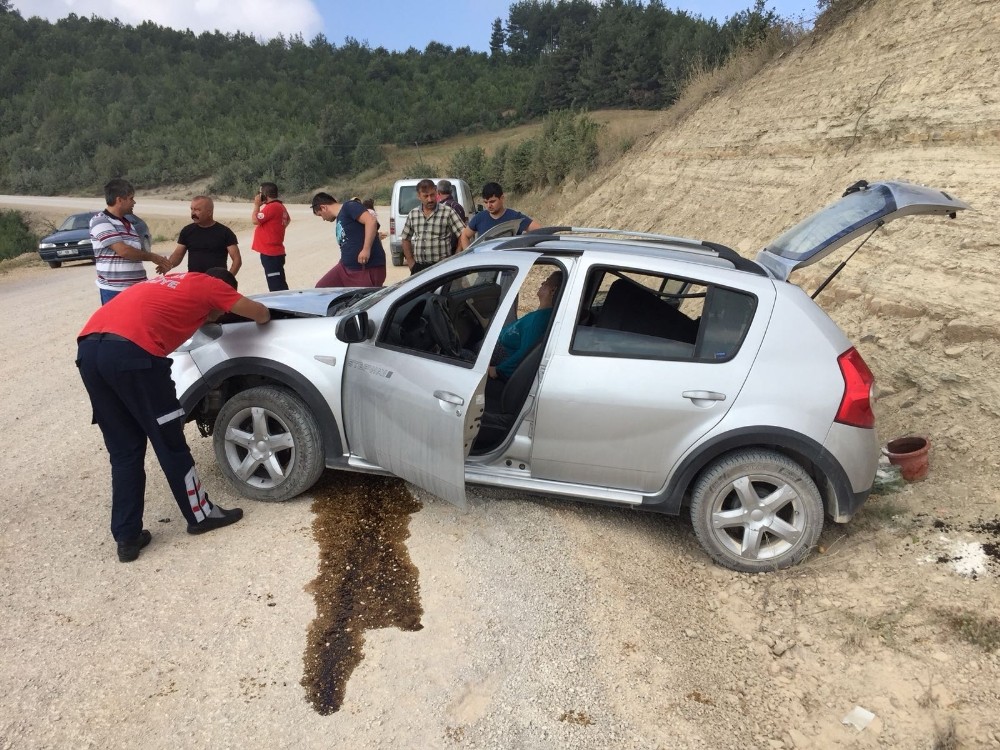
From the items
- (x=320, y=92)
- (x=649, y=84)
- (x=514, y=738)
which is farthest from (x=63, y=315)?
(x=320, y=92)

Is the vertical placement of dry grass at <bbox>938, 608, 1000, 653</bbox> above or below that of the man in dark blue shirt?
below

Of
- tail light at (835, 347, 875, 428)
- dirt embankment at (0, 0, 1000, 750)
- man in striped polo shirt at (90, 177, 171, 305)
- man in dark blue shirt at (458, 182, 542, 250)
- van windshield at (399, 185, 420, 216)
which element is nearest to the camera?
dirt embankment at (0, 0, 1000, 750)

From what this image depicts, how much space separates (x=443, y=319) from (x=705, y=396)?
170 centimetres

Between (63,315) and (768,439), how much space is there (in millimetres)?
10744

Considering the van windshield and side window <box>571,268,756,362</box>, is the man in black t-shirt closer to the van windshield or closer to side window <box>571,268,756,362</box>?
side window <box>571,268,756,362</box>

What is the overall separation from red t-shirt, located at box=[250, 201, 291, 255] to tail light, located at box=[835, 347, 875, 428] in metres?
6.58

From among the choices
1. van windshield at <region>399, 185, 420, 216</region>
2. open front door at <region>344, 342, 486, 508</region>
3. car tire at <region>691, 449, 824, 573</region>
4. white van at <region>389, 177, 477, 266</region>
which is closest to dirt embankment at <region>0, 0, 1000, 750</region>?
car tire at <region>691, 449, 824, 573</region>

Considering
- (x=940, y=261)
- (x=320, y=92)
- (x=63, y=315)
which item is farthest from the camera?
(x=320, y=92)

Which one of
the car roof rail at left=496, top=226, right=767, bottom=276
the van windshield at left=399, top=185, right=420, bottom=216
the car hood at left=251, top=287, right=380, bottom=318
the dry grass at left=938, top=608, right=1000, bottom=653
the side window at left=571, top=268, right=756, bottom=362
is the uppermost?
the car roof rail at left=496, top=226, right=767, bottom=276

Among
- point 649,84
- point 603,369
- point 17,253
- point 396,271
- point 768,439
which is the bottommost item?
point 17,253

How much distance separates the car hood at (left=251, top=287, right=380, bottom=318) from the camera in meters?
4.73

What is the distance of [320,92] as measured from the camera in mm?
80750

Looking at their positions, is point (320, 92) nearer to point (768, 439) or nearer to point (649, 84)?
point (649, 84)

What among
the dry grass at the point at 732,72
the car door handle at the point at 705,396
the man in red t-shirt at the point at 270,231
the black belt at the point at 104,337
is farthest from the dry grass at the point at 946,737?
the dry grass at the point at 732,72
